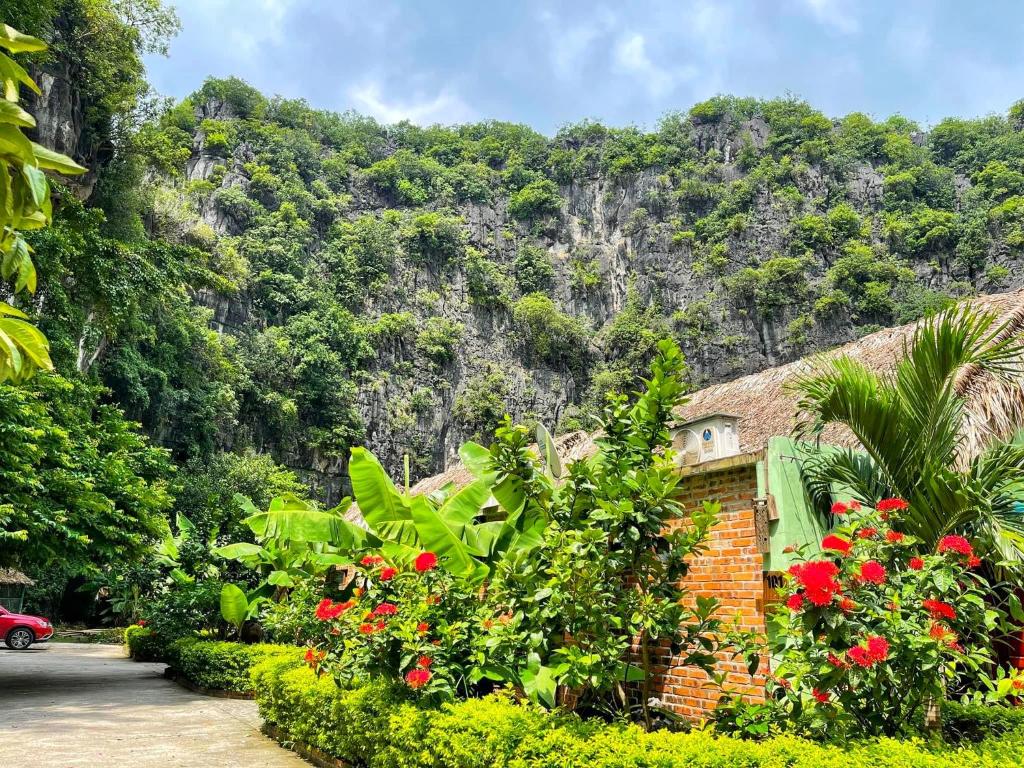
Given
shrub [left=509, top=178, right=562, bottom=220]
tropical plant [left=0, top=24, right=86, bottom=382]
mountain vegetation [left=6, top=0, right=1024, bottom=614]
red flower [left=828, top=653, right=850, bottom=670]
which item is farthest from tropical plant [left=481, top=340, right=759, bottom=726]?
shrub [left=509, top=178, right=562, bottom=220]

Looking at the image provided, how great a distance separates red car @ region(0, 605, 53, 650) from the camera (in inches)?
755

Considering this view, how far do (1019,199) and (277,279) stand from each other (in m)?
42.8

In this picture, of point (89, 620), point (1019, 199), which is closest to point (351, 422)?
point (89, 620)

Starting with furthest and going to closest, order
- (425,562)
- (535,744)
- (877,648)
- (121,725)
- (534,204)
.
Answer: (534,204), (121,725), (425,562), (535,744), (877,648)

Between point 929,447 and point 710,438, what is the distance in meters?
1.50

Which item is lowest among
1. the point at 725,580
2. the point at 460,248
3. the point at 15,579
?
the point at 15,579

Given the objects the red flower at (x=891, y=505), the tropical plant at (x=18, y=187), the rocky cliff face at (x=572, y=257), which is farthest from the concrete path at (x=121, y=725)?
the rocky cliff face at (x=572, y=257)

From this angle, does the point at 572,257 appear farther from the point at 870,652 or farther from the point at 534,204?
the point at 870,652

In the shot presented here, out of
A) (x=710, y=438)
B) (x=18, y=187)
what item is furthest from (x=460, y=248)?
(x=18, y=187)

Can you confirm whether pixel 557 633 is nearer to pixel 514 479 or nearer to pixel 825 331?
pixel 514 479

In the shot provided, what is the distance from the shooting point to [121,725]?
27.2 ft

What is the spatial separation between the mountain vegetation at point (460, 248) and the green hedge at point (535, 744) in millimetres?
19524

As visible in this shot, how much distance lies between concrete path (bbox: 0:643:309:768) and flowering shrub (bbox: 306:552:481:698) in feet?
4.78

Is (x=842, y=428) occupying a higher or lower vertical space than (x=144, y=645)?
higher
